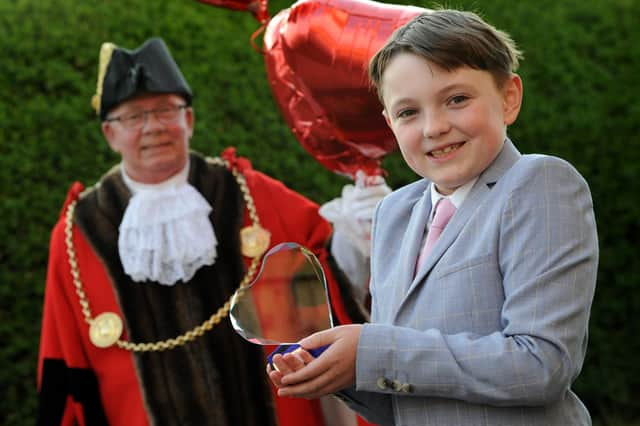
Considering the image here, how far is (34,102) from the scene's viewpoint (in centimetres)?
412

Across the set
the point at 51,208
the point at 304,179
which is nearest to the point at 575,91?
the point at 304,179

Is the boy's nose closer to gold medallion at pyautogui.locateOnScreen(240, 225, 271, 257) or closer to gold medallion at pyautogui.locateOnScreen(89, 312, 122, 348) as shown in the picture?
gold medallion at pyautogui.locateOnScreen(240, 225, 271, 257)

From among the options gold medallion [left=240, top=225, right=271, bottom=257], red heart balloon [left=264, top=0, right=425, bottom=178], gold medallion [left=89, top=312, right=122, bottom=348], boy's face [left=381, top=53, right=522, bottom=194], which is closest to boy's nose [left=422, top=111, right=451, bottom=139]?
boy's face [left=381, top=53, right=522, bottom=194]

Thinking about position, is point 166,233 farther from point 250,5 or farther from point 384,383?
point 384,383

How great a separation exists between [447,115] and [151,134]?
1919 millimetres

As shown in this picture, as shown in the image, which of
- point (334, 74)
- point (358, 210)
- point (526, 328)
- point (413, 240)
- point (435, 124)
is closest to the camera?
point (526, 328)

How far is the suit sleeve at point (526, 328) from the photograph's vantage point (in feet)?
4.39

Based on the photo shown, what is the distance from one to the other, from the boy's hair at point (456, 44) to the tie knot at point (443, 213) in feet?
0.77

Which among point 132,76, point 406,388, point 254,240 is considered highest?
point 132,76

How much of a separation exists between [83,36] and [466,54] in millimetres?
3223

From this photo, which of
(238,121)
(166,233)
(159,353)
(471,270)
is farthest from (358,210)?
(238,121)

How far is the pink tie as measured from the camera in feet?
5.13

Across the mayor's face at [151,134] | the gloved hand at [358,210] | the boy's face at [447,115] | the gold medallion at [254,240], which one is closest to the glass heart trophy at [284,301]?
the boy's face at [447,115]

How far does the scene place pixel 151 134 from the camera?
3201mm
